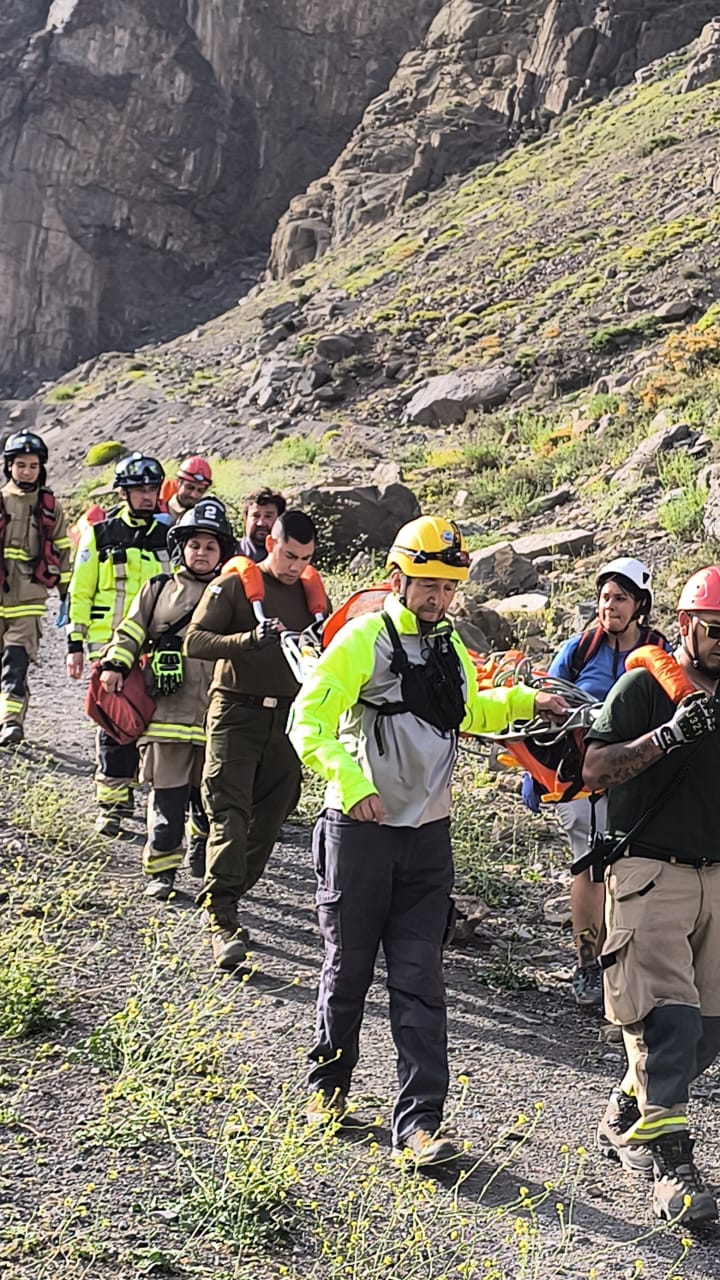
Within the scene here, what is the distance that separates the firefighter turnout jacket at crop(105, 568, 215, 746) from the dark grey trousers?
2.46 metres

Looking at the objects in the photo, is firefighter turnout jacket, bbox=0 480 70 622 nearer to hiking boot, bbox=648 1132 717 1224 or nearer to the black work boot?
the black work boot

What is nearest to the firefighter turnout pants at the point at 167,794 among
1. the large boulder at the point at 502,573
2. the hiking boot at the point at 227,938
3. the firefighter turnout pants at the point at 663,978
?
the hiking boot at the point at 227,938

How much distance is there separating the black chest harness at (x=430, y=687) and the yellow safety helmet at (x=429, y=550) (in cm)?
21

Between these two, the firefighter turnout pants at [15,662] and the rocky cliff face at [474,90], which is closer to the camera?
the firefighter turnout pants at [15,662]

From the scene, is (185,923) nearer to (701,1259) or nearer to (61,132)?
(701,1259)

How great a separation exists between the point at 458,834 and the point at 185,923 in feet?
7.71

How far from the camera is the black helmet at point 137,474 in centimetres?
783

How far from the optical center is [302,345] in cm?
3834

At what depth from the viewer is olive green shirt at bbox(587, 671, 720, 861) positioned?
4.49 meters

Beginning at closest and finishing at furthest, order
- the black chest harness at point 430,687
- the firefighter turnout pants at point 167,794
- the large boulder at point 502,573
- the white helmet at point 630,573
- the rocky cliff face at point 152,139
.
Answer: the black chest harness at point 430,687 < the white helmet at point 630,573 < the firefighter turnout pants at point 167,794 < the large boulder at point 502,573 < the rocky cliff face at point 152,139

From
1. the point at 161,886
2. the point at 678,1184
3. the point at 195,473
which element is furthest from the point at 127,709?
the point at 678,1184

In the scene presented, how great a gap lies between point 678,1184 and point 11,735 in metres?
5.76

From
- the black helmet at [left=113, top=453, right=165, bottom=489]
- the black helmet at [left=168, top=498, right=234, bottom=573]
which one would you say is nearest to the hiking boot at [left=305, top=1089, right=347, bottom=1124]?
the black helmet at [left=168, top=498, right=234, bottom=573]

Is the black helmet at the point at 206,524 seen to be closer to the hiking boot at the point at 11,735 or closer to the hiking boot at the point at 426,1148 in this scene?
the hiking boot at the point at 11,735
